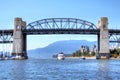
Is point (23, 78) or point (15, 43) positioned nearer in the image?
point (23, 78)

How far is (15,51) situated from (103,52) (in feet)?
129

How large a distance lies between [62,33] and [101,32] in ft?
57.2

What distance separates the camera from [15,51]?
19600 cm

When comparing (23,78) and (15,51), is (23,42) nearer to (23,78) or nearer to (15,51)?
(15,51)

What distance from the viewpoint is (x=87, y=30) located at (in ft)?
635

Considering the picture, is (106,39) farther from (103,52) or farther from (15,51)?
(15,51)

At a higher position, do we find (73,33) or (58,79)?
(73,33)

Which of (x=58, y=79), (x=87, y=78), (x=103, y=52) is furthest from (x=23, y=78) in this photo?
(x=103, y=52)

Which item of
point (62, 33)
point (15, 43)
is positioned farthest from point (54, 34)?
point (15, 43)

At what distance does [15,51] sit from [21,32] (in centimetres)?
927

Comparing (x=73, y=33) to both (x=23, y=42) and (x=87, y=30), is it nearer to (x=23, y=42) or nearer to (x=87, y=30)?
(x=87, y=30)

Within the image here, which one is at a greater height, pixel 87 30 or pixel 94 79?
pixel 87 30

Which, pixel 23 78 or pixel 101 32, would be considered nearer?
pixel 23 78

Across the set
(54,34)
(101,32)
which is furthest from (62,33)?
(101,32)
